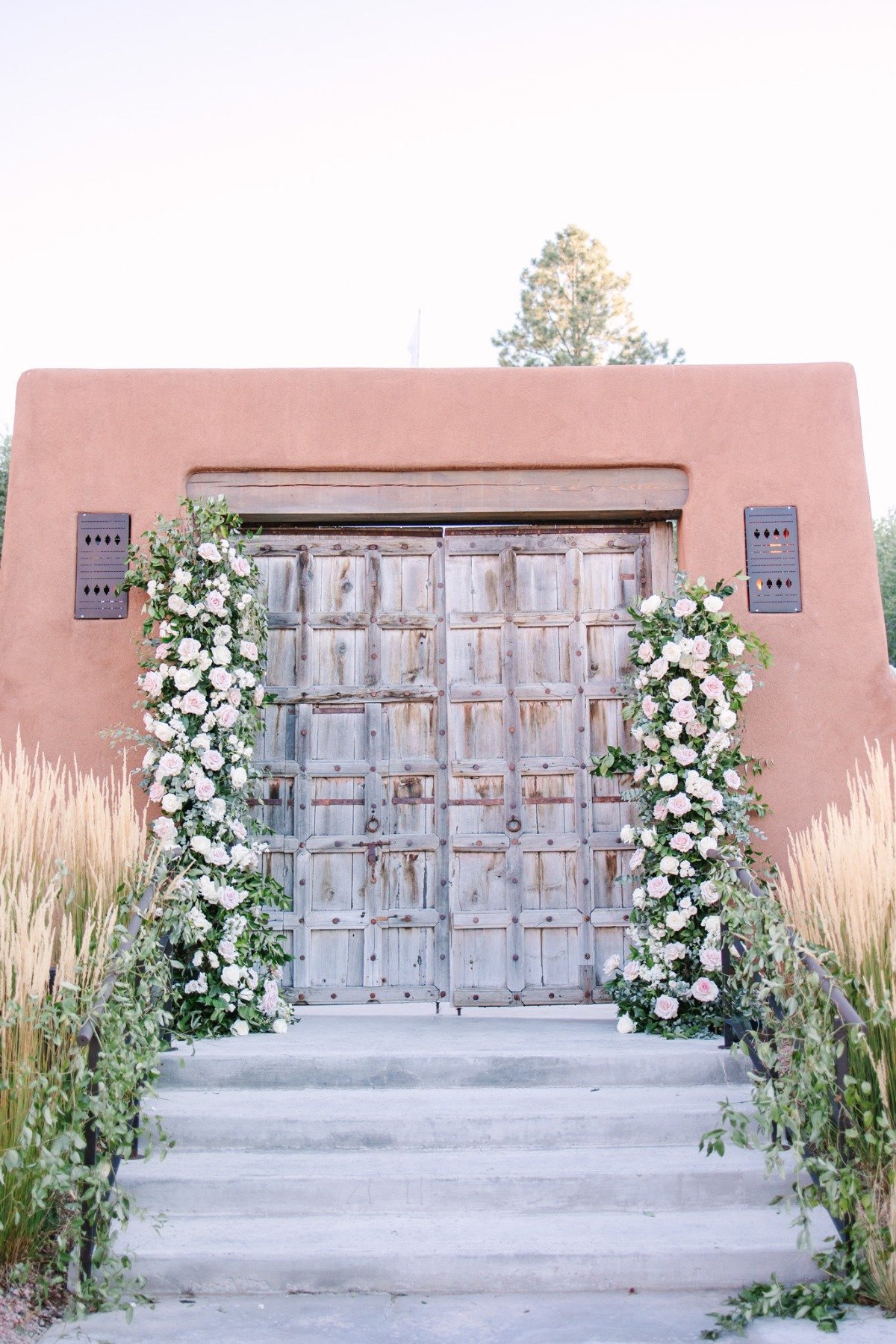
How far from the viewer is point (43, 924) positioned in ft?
10.8

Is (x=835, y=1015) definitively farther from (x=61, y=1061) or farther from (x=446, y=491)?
(x=446, y=491)

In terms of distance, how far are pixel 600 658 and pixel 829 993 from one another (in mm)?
2544

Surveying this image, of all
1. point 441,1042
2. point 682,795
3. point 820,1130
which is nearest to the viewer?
point 820,1130

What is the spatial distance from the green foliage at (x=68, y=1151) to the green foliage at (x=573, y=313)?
60.2 ft

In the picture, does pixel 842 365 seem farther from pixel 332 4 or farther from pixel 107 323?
pixel 107 323

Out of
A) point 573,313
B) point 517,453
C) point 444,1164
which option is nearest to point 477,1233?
point 444,1164

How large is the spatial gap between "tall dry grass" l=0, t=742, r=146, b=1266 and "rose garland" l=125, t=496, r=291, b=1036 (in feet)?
1.45

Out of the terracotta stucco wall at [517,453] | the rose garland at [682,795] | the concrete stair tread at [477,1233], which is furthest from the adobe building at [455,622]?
the concrete stair tread at [477,1233]

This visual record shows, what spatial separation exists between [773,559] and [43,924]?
3.77m

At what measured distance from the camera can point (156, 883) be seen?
13.5 feet

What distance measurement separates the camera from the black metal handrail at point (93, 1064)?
10.3 feet

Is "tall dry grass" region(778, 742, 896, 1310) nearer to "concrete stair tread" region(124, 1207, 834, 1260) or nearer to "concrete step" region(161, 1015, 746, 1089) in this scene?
"concrete stair tread" region(124, 1207, 834, 1260)

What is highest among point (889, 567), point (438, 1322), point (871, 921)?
point (889, 567)

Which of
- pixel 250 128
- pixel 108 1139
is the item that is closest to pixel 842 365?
pixel 108 1139
